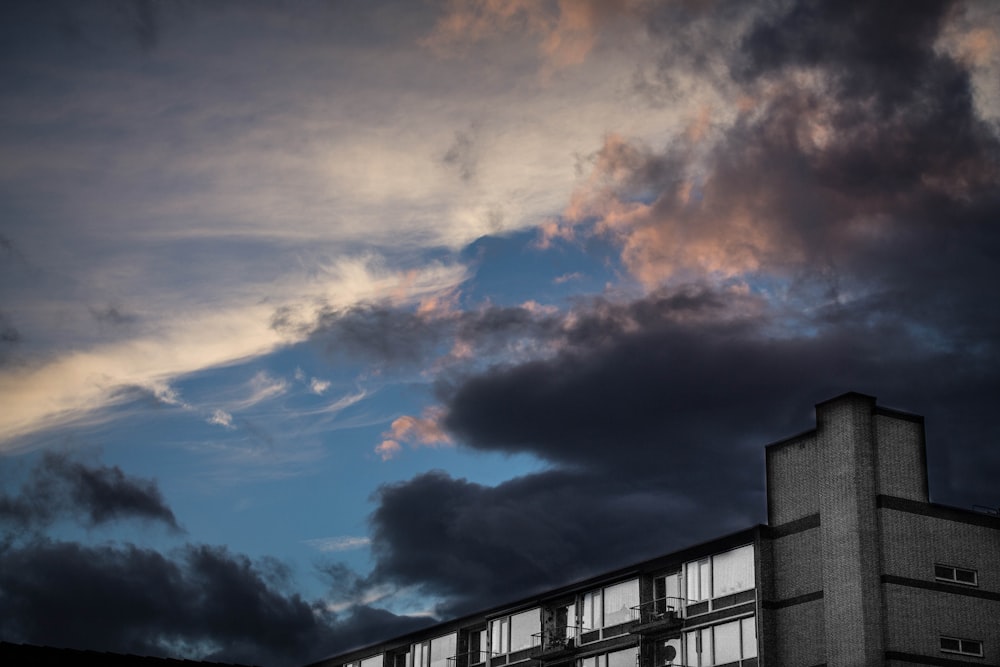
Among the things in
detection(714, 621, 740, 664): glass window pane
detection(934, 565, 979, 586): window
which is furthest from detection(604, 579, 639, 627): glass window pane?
detection(934, 565, 979, 586): window

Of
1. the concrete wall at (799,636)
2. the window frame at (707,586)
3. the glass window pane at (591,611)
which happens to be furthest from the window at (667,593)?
the concrete wall at (799,636)

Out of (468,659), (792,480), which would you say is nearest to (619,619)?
(792,480)

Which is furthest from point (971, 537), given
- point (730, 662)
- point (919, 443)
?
point (730, 662)

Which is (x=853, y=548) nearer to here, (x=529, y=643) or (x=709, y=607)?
(x=709, y=607)

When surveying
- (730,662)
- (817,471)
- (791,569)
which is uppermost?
(817,471)

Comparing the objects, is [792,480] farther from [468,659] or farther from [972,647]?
[468,659]

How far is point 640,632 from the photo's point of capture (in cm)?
7212

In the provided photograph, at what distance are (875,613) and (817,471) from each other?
25.3 ft

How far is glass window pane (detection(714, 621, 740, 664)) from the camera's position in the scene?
6662 cm

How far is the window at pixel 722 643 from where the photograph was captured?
66.1 metres

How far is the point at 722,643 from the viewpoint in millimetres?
67438

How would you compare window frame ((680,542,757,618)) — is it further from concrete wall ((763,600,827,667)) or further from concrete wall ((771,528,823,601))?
concrete wall ((763,600,827,667))

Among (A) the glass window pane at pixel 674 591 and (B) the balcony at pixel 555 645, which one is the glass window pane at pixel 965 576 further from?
(B) the balcony at pixel 555 645

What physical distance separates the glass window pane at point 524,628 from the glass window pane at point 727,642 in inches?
642
